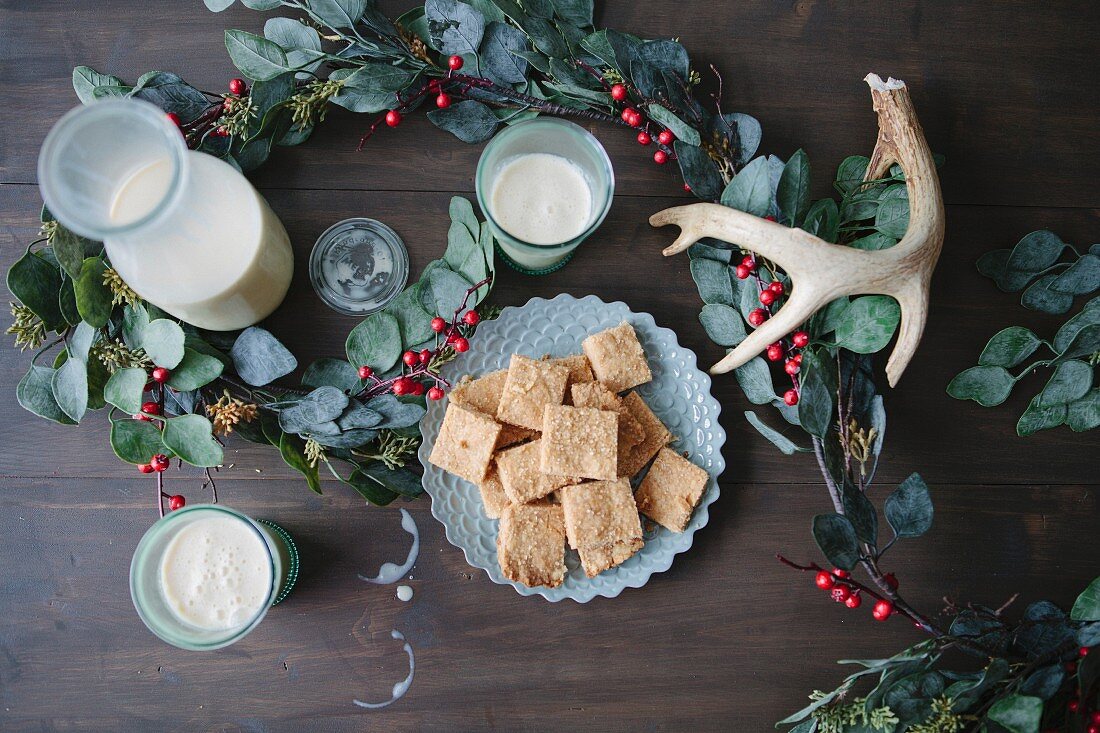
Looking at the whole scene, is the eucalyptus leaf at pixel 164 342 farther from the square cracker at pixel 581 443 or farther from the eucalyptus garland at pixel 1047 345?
the eucalyptus garland at pixel 1047 345

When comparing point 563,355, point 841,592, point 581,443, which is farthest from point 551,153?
point 841,592

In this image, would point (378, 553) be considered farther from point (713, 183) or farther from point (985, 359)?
point (985, 359)

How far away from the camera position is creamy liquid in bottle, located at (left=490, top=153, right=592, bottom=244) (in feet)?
3.58

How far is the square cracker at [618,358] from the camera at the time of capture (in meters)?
1.14

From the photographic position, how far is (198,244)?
928 millimetres

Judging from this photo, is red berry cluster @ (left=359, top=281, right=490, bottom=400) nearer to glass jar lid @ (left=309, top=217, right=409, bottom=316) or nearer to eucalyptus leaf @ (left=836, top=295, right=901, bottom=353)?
glass jar lid @ (left=309, top=217, right=409, bottom=316)

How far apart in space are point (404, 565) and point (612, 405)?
41 cm

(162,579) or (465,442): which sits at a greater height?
(465,442)

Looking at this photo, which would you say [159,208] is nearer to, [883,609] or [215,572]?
[215,572]

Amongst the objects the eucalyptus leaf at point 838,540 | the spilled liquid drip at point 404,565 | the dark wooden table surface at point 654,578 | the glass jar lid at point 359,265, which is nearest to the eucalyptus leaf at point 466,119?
the dark wooden table surface at point 654,578

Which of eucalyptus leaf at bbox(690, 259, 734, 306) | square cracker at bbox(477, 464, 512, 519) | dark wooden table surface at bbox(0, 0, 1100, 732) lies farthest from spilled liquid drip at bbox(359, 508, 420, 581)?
eucalyptus leaf at bbox(690, 259, 734, 306)

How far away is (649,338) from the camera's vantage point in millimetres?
1187

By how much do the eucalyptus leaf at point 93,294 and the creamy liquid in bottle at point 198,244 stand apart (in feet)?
0.22

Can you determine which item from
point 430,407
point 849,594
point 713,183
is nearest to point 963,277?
point 713,183
